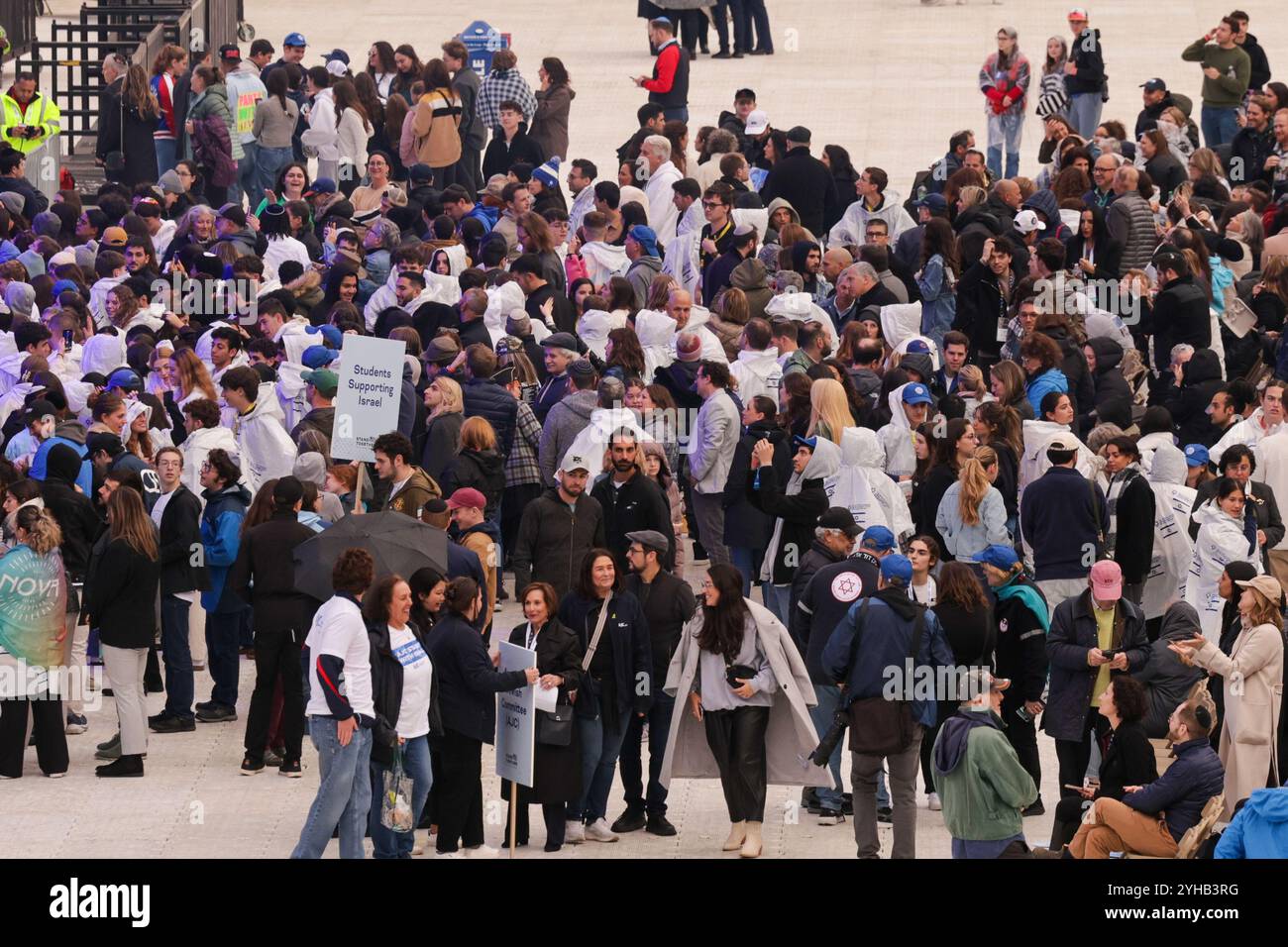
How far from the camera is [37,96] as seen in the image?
945 inches

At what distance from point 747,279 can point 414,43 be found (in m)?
16.7

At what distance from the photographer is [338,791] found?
453 inches

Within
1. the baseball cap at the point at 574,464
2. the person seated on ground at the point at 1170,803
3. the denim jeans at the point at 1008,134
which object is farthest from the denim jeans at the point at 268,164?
the person seated on ground at the point at 1170,803

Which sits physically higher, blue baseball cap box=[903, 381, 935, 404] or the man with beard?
blue baseball cap box=[903, 381, 935, 404]

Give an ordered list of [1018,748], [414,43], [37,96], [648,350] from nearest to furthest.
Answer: [1018,748]
[648,350]
[37,96]
[414,43]

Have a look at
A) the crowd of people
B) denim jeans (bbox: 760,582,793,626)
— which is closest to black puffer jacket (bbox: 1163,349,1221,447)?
the crowd of people

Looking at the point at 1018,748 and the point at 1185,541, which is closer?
the point at 1018,748

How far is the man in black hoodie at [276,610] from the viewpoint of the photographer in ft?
42.8

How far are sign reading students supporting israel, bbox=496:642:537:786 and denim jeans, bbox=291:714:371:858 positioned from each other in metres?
0.74

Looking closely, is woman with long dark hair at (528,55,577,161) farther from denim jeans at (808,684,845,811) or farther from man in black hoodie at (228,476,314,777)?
denim jeans at (808,684,845,811)

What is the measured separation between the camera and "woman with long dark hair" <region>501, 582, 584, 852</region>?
39.5ft

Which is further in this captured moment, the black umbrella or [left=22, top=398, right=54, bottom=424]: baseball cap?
[left=22, top=398, right=54, bottom=424]: baseball cap

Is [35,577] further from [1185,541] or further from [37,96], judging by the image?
[37,96]

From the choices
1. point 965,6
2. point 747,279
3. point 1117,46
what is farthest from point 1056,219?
point 965,6
